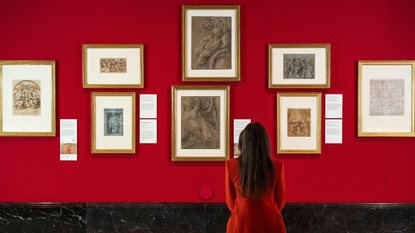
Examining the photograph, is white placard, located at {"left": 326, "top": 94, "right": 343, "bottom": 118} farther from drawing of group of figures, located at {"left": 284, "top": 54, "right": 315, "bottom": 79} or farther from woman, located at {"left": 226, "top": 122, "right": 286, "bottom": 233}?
woman, located at {"left": 226, "top": 122, "right": 286, "bottom": 233}

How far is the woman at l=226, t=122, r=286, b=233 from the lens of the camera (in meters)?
1.93

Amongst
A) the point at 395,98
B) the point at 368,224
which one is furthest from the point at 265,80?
the point at 368,224

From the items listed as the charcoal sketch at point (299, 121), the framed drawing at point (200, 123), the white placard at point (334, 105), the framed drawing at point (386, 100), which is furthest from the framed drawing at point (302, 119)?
the framed drawing at point (200, 123)

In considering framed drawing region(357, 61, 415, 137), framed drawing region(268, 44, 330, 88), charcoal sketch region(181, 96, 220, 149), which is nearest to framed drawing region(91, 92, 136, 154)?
charcoal sketch region(181, 96, 220, 149)

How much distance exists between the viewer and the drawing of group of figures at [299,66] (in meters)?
3.14

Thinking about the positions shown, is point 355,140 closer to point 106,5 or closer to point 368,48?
point 368,48

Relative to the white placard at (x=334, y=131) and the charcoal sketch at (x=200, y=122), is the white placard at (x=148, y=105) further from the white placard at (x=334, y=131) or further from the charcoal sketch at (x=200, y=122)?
the white placard at (x=334, y=131)

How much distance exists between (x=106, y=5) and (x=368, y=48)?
345cm

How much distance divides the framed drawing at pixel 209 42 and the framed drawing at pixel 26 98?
1.82 meters

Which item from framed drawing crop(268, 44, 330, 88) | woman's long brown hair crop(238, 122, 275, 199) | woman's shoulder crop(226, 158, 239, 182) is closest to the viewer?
woman's long brown hair crop(238, 122, 275, 199)

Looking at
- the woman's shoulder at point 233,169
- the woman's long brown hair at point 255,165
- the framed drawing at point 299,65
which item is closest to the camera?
the woman's long brown hair at point 255,165

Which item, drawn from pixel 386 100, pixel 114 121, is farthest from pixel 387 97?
pixel 114 121

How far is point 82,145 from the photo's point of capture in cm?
320

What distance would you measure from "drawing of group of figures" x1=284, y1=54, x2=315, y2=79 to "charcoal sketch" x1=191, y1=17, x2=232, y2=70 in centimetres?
75
